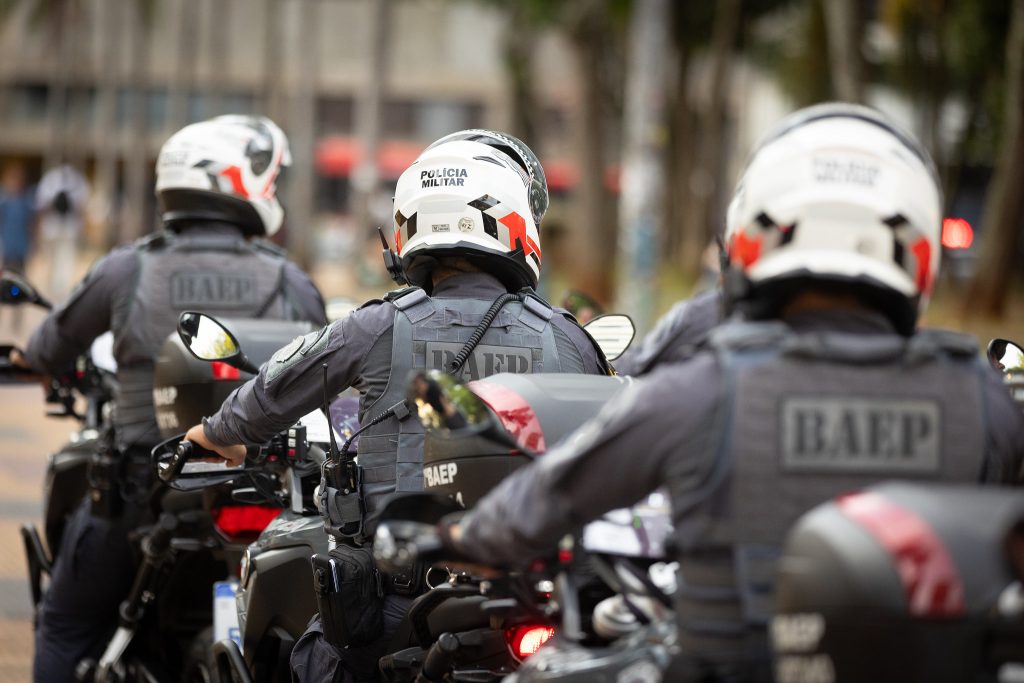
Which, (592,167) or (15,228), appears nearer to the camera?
(15,228)

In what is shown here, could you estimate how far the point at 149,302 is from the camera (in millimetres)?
5734

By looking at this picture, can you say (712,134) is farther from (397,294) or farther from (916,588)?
(916,588)

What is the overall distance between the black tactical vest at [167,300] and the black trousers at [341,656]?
172 centimetres

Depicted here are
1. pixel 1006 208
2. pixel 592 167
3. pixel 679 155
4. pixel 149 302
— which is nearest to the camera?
pixel 149 302

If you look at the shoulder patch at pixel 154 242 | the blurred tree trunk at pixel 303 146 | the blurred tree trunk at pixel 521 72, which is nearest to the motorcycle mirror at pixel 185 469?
the shoulder patch at pixel 154 242

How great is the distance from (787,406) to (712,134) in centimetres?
3161

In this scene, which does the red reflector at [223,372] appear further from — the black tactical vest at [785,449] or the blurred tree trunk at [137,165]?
the blurred tree trunk at [137,165]

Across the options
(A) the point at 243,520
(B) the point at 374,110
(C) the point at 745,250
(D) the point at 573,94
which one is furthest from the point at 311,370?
(B) the point at 374,110

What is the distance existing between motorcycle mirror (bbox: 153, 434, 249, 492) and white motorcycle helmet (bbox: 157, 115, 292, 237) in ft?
4.87

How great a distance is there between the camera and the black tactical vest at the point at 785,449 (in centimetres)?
255

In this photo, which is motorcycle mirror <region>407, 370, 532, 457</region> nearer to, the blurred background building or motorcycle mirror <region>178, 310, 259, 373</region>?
motorcycle mirror <region>178, 310, 259, 373</region>

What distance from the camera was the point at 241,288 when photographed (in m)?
5.82

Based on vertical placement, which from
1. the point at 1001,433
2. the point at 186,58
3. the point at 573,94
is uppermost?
the point at 186,58

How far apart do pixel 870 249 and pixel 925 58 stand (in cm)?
2977
